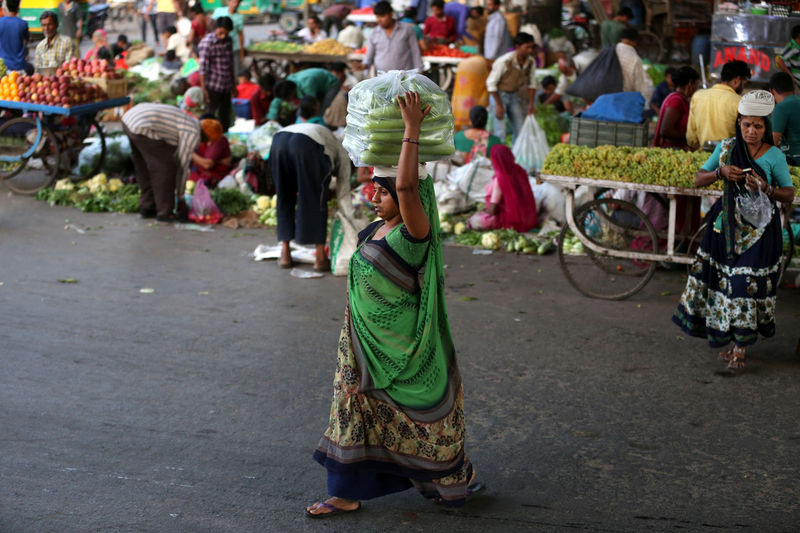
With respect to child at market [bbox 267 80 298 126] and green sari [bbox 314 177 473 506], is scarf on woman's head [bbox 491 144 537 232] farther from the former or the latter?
green sari [bbox 314 177 473 506]

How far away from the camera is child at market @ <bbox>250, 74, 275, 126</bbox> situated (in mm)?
13625

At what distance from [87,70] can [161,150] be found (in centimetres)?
266

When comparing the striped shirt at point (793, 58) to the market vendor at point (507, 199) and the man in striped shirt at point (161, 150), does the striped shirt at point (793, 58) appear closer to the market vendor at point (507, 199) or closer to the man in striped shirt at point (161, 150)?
the market vendor at point (507, 199)

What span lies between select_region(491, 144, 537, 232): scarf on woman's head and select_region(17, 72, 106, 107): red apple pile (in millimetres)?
4950

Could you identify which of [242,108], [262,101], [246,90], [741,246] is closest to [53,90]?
[262,101]

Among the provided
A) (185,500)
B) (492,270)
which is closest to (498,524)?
(185,500)

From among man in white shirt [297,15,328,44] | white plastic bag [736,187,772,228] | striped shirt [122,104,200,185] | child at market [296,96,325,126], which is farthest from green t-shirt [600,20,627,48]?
white plastic bag [736,187,772,228]

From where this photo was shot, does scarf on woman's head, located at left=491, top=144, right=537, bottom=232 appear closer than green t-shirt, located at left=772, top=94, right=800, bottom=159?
No

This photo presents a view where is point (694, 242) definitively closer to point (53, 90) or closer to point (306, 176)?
point (306, 176)

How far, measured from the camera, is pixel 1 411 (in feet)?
17.0

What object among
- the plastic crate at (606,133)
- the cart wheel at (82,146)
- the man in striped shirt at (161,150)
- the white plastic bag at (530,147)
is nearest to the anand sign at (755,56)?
the white plastic bag at (530,147)

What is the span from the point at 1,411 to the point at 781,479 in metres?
4.09

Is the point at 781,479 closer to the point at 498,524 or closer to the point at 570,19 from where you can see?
the point at 498,524

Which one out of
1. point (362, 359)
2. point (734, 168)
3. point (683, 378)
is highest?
point (734, 168)
